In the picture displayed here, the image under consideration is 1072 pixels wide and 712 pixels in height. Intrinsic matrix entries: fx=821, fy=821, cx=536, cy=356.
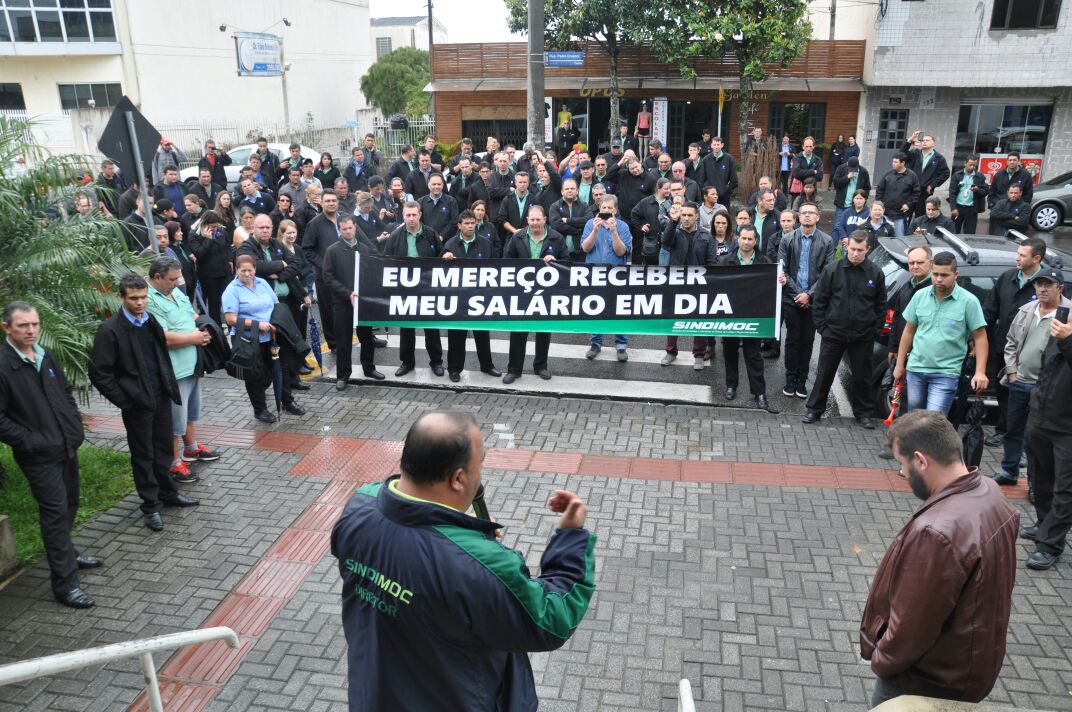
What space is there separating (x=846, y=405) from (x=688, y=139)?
20.7 metres

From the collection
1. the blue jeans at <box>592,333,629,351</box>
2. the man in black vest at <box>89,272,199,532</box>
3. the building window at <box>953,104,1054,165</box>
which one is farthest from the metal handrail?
the building window at <box>953,104,1054,165</box>

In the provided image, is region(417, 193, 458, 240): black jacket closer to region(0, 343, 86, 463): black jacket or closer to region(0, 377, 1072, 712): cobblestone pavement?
region(0, 377, 1072, 712): cobblestone pavement

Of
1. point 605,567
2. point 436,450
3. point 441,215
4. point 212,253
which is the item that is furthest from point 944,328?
point 212,253

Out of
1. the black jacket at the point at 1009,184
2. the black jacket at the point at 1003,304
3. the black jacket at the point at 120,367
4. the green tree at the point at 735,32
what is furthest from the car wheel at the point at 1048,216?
the black jacket at the point at 120,367

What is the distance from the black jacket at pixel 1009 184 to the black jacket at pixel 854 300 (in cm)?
892

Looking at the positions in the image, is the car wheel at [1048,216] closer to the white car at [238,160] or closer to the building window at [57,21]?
the white car at [238,160]

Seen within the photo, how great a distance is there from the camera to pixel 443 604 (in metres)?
2.44

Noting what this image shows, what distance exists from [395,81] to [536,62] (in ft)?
89.2

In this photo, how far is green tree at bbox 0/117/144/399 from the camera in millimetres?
6465

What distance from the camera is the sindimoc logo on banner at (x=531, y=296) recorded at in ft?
30.4

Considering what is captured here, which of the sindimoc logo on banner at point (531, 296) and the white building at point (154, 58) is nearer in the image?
the sindimoc logo on banner at point (531, 296)

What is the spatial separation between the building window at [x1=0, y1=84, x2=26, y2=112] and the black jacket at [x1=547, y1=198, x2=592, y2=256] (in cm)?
3042

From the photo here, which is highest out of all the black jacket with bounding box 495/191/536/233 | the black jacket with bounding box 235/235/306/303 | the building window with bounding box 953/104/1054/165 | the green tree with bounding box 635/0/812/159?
the green tree with bounding box 635/0/812/159

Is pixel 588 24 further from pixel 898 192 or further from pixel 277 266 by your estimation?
pixel 277 266
